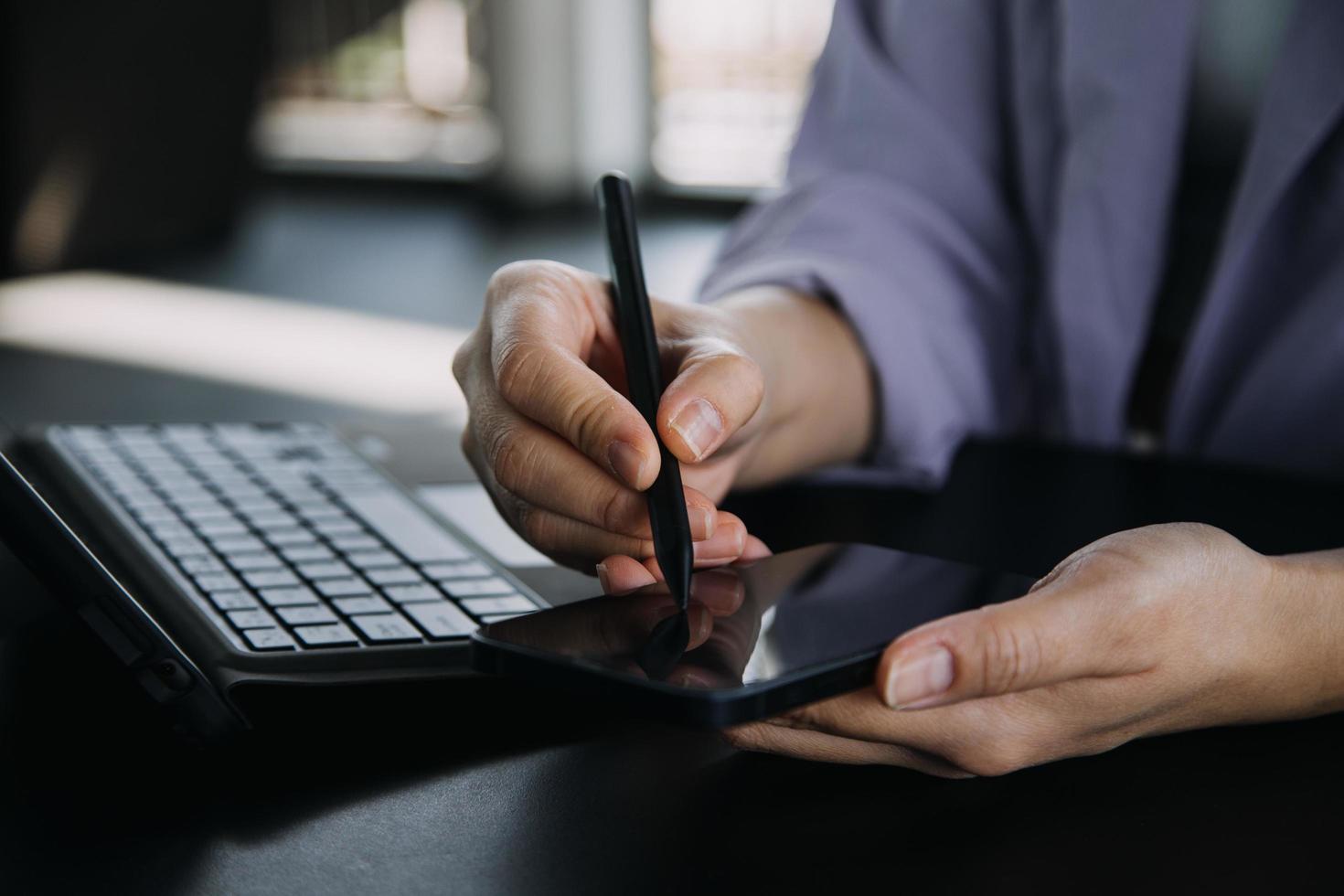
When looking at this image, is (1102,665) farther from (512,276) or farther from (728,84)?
(728,84)

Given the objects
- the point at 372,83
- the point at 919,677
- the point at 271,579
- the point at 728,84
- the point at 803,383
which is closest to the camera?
the point at 919,677

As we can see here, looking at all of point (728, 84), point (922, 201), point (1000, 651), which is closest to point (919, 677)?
point (1000, 651)

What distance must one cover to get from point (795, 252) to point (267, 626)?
0.99 feet

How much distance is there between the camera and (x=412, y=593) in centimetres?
35

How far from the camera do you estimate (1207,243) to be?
0.59 m

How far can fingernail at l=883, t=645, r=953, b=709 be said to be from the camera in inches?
10.0

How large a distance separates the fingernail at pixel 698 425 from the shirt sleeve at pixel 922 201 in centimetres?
Answer: 20

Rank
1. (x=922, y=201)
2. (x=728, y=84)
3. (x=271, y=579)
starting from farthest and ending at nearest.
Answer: (x=728, y=84)
(x=922, y=201)
(x=271, y=579)

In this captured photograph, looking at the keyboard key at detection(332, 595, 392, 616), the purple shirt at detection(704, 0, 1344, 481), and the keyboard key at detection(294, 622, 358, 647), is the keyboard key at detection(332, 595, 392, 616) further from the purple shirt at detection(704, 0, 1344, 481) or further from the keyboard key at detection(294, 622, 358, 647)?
the purple shirt at detection(704, 0, 1344, 481)

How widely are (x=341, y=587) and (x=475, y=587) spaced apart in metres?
0.04

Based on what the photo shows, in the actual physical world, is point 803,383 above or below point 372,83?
above

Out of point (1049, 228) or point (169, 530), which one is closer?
point (169, 530)

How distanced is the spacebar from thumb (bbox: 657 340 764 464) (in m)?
0.09

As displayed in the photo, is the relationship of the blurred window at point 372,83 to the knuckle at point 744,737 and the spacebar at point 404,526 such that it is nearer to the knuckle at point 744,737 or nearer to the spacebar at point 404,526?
the spacebar at point 404,526
